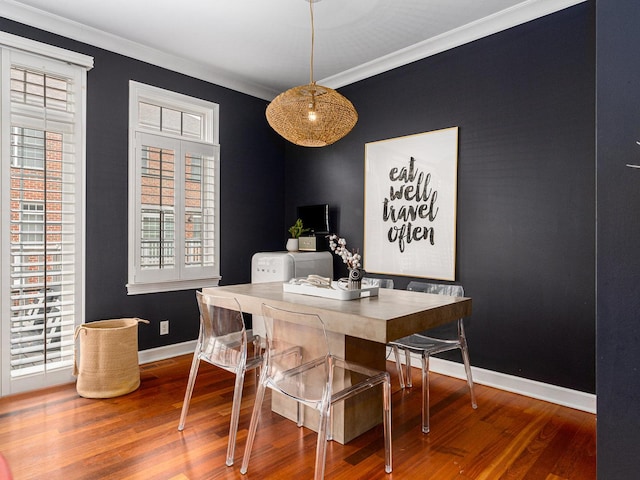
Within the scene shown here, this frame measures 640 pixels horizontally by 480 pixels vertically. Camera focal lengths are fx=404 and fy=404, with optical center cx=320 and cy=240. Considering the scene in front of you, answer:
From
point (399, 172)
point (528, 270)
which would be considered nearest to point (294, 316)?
point (528, 270)

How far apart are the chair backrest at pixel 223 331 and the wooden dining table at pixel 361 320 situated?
0.54 feet

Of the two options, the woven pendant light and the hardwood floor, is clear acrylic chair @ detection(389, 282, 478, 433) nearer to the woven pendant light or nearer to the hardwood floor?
the hardwood floor

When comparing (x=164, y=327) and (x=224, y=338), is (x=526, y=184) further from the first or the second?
(x=164, y=327)

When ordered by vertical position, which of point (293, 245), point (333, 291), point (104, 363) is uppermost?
point (293, 245)

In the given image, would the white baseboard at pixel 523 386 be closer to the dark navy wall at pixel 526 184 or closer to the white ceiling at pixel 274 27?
the dark navy wall at pixel 526 184

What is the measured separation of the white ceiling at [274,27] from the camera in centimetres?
291

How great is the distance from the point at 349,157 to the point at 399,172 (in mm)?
694

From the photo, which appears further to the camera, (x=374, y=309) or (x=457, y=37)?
(x=457, y=37)

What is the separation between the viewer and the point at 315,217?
445 centimetres

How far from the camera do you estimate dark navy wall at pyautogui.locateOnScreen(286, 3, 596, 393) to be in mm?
2750

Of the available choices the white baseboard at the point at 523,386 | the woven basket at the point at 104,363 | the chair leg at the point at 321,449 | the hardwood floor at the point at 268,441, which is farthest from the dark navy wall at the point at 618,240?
the woven basket at the point at 104,363

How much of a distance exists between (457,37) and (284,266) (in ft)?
8.21

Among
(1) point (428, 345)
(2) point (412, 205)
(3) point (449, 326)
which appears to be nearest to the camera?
(1) point (428, 345)

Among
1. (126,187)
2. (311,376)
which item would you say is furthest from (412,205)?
(126,187)
